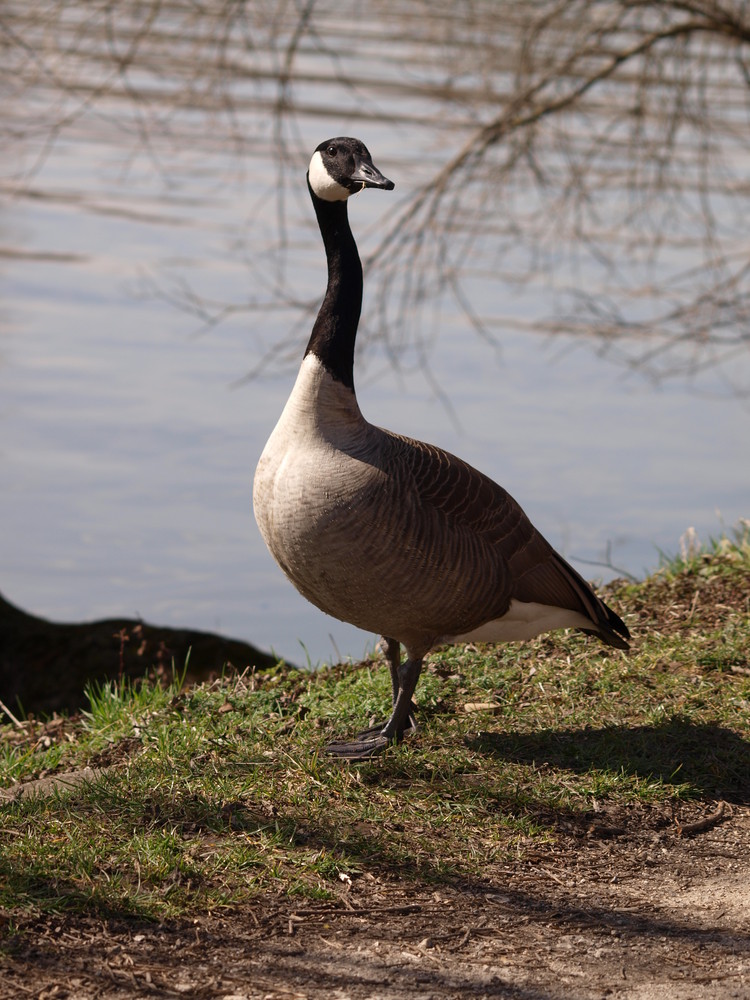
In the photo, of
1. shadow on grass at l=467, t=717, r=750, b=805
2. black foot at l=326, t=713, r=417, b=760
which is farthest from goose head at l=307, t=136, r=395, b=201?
shadow on grass at l=467, t=717, r=750, b=805

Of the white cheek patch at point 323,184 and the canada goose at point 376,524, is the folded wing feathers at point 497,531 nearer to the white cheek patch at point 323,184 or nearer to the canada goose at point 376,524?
the canada goose at point 376,524

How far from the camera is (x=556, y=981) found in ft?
11.8

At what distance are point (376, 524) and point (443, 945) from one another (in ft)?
5.26

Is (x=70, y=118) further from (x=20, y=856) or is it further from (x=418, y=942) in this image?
(x=418, y=942)

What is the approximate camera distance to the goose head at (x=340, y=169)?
5.02 meters

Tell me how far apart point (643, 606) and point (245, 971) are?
13.2 ft

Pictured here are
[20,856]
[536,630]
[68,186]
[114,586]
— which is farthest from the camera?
[68,186]

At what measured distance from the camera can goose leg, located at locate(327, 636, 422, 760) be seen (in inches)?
197

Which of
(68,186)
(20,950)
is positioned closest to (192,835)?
(20,950)

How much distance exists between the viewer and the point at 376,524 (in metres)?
4.73

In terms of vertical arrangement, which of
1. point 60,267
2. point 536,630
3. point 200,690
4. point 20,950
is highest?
point 60,267

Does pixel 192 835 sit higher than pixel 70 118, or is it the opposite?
pixel 70 118

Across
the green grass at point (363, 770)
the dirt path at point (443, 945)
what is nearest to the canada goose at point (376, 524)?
the green grass at point (363, 770)

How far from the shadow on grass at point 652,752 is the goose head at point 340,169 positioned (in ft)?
7.74
